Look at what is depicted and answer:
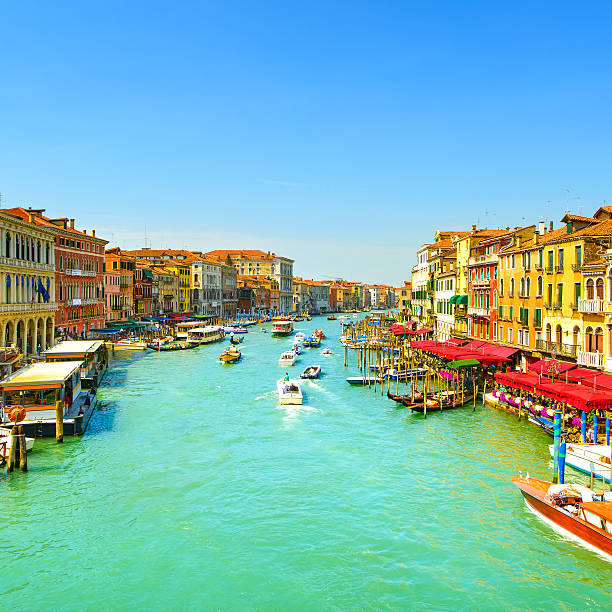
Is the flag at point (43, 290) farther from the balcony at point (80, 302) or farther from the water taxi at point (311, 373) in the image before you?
the water taxi at point (311, 373)

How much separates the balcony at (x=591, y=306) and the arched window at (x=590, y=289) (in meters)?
0.43

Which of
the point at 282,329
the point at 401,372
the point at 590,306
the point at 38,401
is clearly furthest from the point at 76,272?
the point at 590,306

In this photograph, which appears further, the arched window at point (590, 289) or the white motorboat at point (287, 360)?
the white motorboat at point (287, 360)

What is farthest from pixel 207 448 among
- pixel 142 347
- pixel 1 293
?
pixel 142 347

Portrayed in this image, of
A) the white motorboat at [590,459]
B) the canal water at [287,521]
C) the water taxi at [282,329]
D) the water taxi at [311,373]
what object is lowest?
the canal water at [287,521]

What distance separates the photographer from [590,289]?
23.6m

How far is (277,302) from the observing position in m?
136

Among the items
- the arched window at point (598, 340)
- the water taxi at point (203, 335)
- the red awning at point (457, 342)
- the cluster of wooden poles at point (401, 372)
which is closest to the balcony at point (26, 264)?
the cluster of wooden poles at point (401, 372)

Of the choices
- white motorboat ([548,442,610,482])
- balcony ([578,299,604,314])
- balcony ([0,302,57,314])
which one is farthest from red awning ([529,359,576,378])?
balcony ([0,302,57,314])

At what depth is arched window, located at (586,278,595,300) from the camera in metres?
23.5

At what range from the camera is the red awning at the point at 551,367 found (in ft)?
77.1

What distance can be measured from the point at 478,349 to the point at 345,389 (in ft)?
26.8

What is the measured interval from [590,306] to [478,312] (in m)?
12.5

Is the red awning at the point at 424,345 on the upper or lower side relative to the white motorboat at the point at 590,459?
upper
